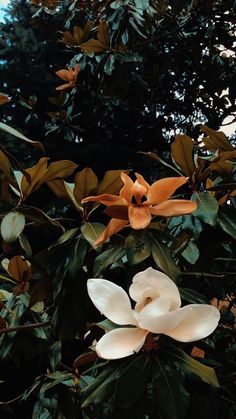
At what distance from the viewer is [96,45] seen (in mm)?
1807

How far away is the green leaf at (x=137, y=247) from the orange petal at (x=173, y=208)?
0.04 m

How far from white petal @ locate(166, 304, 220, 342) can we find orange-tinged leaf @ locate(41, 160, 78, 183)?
32 cm

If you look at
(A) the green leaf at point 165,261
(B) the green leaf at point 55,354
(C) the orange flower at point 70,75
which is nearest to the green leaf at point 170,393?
(A) the green leaf at point 165,261

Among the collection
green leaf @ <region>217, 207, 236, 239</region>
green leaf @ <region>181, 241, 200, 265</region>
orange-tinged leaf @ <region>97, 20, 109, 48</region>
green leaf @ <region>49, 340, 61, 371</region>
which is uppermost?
green leaf @ <region>217, 207, 236, 239</region>

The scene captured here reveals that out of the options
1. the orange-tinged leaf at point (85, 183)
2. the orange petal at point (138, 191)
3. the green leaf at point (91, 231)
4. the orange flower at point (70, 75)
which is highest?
the orange petal at point (138, 191)

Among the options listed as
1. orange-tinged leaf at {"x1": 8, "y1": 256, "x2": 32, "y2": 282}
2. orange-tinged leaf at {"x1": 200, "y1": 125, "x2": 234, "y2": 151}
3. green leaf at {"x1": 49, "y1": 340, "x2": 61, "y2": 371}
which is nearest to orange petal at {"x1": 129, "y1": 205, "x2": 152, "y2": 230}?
orange-tinged leaf at {"x1": 200, "y1": 125, "x2": 234, "y2": 151}

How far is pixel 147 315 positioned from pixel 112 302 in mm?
56

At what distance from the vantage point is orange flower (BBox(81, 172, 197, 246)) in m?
0.59

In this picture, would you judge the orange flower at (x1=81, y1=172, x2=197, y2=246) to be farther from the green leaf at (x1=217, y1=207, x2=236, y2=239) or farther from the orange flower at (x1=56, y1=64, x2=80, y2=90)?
the orange flower at (x1=56, y1=64, x2=80, y2=90)

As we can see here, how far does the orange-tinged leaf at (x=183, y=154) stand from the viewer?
0.71 meters

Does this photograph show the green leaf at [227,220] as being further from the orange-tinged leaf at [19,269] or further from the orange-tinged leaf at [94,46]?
the orange-tinged leaf at [94,46]

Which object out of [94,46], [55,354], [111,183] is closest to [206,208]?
[111,183]

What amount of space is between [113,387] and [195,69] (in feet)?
7.47

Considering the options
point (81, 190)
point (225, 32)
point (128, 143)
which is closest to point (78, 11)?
point (225, 32)
